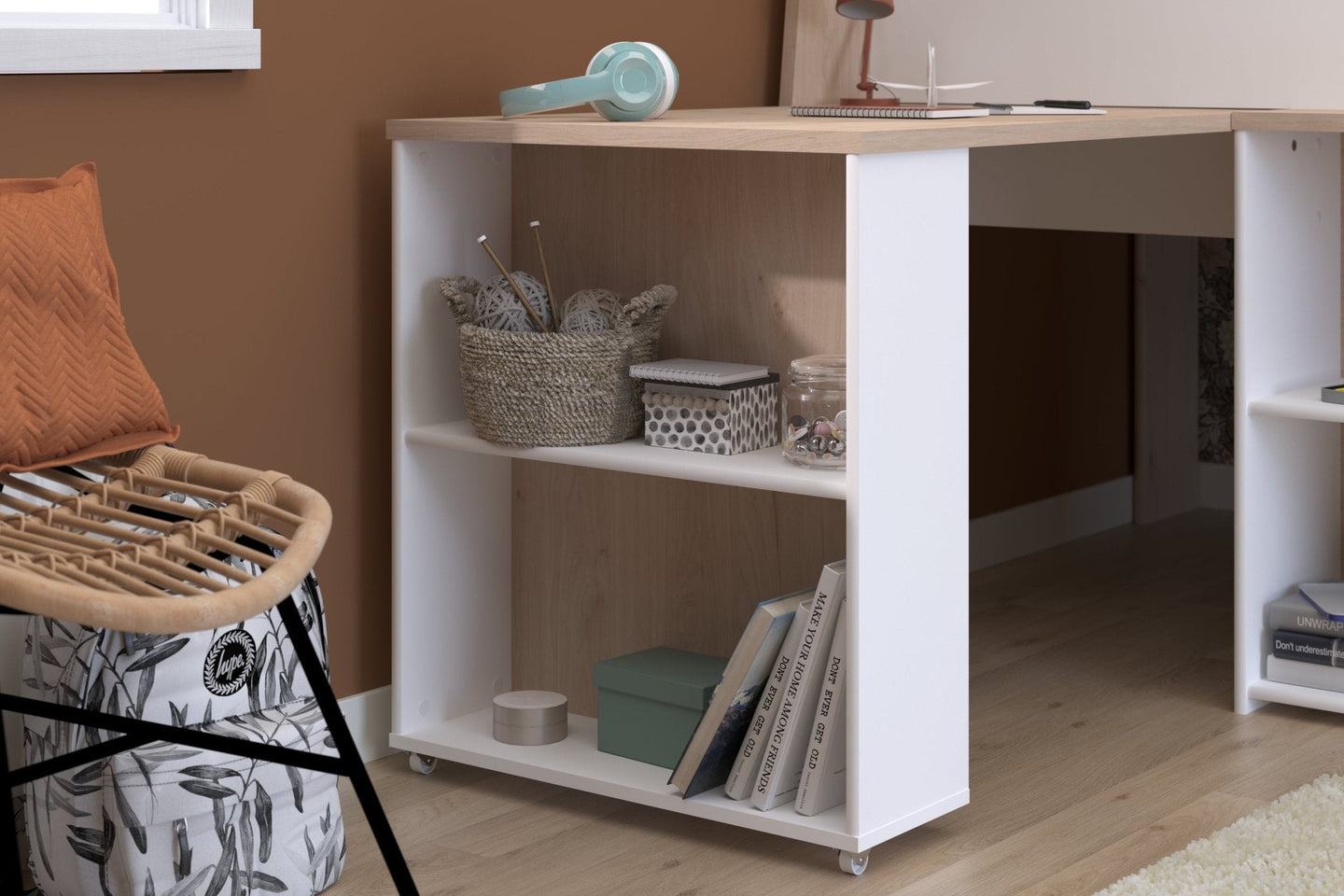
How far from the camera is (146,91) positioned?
1889 millimetres

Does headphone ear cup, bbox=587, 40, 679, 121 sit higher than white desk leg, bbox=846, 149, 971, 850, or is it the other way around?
headphone ear cup, bbox=587, 40, 679, 121

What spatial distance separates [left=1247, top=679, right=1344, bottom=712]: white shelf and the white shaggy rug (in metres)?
0.34

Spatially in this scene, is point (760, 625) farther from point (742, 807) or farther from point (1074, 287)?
point (1074, 287)

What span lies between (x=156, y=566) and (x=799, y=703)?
752mm

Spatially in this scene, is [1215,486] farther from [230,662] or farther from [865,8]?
[230,662]

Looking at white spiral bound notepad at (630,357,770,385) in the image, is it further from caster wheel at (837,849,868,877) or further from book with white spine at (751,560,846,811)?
caster wheel at (837,849,868,877)

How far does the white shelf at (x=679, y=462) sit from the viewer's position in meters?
1.77

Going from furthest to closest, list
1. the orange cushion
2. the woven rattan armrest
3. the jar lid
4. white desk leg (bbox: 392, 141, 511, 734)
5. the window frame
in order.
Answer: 1. white desk leg (bbox: 392, 141, 511, 734)
2. the jar lid
3. the window frame
4. the orange cushion
5. the woven rattan armrest

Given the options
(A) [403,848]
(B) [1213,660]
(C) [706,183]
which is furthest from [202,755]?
(B) [1213,660]

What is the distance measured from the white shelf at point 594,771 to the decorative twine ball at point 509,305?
50cm

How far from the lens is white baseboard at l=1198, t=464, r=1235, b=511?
3652 millimetres

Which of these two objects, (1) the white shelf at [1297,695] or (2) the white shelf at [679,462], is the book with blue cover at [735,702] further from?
(1) the white shelf at [1297,695]

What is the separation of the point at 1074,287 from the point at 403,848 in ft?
6.56

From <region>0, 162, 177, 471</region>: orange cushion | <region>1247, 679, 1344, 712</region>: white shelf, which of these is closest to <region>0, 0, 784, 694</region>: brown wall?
<region>0, 162, 177, 471</region>: orange cushion
